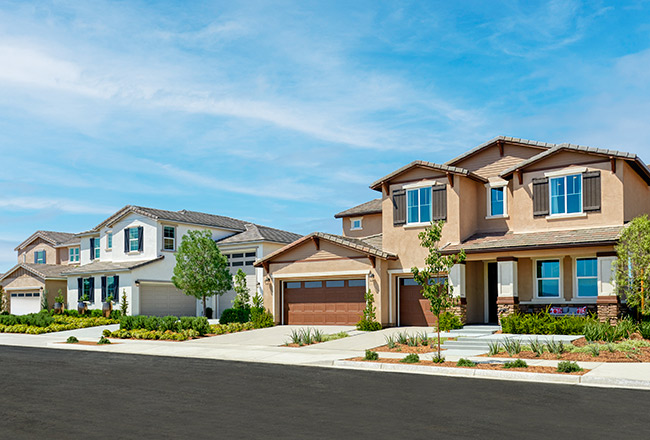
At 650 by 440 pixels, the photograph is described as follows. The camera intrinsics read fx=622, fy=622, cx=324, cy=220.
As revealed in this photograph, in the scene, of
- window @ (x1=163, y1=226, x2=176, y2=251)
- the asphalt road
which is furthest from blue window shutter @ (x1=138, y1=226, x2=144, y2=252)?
the asphalt road

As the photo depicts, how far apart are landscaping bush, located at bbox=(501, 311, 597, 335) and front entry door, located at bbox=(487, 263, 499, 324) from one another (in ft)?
11.3

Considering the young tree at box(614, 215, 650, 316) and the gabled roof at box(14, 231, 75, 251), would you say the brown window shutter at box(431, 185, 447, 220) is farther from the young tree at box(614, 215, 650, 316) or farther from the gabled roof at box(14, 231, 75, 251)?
the gabled roof at box(14, 231, 75, 251)

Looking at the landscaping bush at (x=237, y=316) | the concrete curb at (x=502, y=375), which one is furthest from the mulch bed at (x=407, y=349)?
the landscaping bush at (x=237, y=316)

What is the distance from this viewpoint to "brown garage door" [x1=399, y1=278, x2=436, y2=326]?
92.4 feet

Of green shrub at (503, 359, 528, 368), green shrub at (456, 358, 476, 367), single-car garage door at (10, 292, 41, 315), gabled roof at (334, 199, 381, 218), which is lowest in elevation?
single-car garage door at (10, 292, 41, 315)

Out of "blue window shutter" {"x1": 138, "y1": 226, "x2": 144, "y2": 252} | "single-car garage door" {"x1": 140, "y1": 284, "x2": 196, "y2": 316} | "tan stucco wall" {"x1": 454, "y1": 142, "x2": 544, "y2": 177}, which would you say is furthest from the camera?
"blue window shutter" {"x1": 138, "y1": 226, "x2": 144, "y2": 252}

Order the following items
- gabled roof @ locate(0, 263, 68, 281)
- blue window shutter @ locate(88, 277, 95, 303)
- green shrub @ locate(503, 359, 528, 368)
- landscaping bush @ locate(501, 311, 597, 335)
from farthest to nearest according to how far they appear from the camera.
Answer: gabled roof @ locate(0, 263, 68, 281)
blue window shutter @ locate(88, 277, 95, 303)
landscaping bush @ locate(501, 311, 597, 335)
green shrub @ locate(503, 359, 528, 368)

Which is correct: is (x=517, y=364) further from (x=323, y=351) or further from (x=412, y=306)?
(x=412, y=306)

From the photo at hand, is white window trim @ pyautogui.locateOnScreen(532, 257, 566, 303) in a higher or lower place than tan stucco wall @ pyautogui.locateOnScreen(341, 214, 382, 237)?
lower

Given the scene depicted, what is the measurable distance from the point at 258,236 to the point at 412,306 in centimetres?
1431

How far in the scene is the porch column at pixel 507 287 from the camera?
25.2m

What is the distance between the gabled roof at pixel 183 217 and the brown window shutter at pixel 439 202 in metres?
19.8

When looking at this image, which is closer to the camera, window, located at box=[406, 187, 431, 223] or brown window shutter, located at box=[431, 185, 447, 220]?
brown window shutter, located at box=[431, 185, 447, 220]

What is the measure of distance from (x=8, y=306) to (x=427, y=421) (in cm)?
4963
